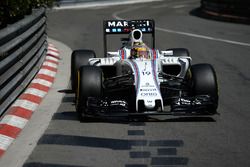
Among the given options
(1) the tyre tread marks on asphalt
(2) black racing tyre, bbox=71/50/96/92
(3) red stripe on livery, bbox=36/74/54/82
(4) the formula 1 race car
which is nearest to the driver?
(4) the formula 1 race car

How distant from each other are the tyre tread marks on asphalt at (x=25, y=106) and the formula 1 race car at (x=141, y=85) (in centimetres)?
78

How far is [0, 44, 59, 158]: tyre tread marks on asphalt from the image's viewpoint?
320 inches

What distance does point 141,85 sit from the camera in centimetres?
886

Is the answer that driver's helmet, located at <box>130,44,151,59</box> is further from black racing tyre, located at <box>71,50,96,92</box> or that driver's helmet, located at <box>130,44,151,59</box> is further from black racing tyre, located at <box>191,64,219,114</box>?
black racing tyre, located at <box>71,50,96,92</box>

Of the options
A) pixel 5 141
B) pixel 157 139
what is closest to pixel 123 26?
pixel 157 139

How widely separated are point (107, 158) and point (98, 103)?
180 centimetres

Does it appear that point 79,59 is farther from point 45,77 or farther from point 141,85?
point 141,85

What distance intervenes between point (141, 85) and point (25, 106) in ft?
6.69

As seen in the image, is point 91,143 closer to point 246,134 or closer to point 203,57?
point 246,134

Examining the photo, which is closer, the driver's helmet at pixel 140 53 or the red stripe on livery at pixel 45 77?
the driver's helmet at pixel 140 53

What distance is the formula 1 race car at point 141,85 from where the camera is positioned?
8.60 m

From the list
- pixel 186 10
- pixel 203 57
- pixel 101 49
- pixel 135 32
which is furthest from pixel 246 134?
pixel 186 10

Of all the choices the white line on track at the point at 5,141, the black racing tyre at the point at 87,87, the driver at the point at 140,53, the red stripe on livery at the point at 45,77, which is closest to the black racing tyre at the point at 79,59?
the driver at the point at 140,53

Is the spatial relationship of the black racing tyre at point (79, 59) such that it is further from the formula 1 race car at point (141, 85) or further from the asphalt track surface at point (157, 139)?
the asphalt track surface at point (157, 139)
